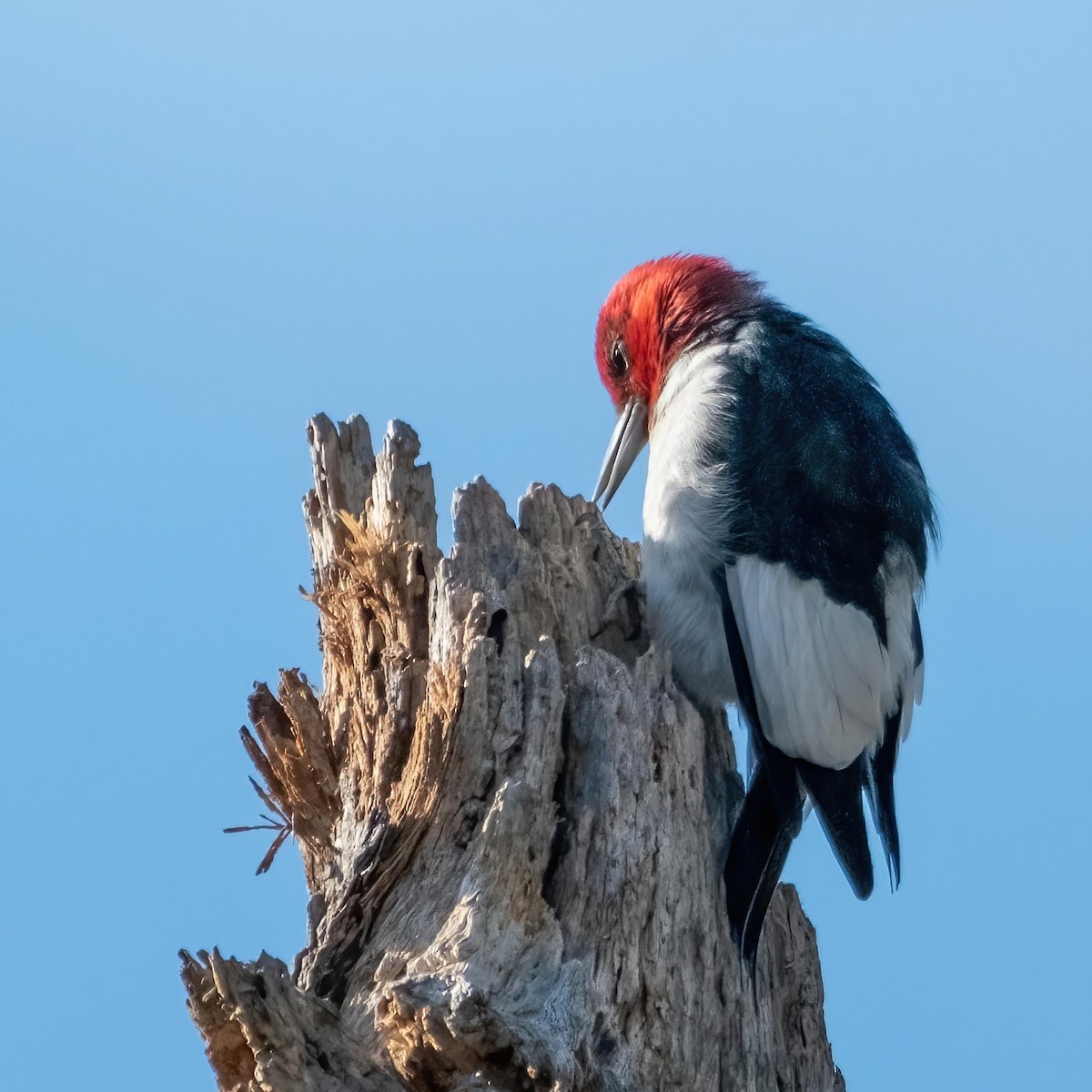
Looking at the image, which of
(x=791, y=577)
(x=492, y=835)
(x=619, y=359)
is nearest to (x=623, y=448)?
(x=619, y=359)

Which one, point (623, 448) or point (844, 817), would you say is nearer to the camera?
point (844, 817)

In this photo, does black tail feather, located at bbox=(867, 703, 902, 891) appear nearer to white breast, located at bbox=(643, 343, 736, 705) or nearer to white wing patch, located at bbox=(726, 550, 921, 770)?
white wing patch, located at bbox=(726, 550, 921, 770)

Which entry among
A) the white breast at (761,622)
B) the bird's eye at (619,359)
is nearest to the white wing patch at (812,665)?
the white breast at (761,622)

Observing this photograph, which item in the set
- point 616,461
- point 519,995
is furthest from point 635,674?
point 616,461

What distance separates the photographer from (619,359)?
5.14m

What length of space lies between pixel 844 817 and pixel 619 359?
2133 mm

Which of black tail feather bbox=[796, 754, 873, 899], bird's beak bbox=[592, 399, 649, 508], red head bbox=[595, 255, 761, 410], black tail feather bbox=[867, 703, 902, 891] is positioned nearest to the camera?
black tail feather bbox=[796, 754, 873, 899]

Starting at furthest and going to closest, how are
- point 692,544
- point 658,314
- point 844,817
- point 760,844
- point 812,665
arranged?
point 658,314 → point 692,544 → point 812,665 → point 844,817 → point 760,844

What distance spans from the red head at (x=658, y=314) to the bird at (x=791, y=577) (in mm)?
264

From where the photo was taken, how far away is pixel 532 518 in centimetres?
392

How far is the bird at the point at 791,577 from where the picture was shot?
361 centimetres

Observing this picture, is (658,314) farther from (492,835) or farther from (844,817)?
(492,835)

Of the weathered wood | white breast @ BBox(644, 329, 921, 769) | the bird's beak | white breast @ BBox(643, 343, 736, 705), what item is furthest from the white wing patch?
the bird's beak

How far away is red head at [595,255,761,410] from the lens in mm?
4859
